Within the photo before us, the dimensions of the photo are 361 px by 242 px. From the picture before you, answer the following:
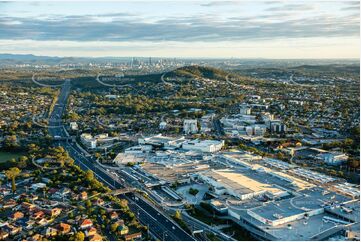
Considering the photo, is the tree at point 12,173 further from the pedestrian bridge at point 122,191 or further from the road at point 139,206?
the pedestrian bridge at point 122,191

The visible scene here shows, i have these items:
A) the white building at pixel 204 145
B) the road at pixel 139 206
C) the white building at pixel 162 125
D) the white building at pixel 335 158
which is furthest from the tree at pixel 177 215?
the white building at pixel 162 125

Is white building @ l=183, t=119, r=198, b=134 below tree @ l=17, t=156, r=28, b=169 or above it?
above

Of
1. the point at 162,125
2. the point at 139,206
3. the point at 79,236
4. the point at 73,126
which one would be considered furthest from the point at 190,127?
the point at 79,236

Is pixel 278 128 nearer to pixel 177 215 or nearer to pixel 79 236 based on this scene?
pixel 177 215

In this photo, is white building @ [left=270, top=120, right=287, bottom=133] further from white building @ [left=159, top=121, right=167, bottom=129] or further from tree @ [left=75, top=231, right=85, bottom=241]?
tree @ [left=75, top=231, right=85, bottom=241]

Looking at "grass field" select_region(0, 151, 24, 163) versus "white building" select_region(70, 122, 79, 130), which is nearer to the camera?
"grass field" select_region(0, 151, 24, 163)

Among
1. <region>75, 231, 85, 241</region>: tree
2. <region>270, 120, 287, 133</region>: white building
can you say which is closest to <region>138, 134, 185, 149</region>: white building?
<region>270, 120, 287, 133</region>: white building

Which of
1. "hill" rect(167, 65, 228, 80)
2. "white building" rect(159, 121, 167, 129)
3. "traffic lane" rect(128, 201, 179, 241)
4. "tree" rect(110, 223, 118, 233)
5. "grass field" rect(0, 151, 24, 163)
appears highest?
"hill" rect(167, 65, 228, 80)

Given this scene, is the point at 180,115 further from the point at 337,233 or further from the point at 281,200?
the point at 337,233

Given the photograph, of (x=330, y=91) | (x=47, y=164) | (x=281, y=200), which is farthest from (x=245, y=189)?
(x=330, y=91)
